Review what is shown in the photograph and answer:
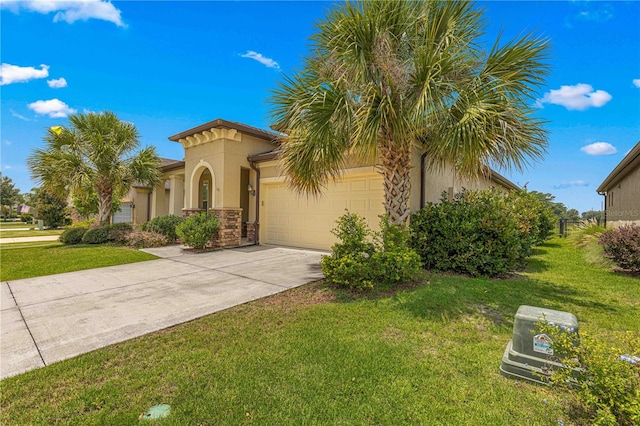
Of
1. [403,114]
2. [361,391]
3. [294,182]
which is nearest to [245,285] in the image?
[294,182]

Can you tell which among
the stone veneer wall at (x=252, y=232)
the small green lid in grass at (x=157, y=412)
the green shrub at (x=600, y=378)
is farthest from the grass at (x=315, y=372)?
the stone veneer wall at (x=252, y=232)

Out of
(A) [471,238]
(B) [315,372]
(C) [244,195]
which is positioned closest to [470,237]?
(A) [471,238]

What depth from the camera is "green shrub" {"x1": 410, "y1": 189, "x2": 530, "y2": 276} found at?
670 cm

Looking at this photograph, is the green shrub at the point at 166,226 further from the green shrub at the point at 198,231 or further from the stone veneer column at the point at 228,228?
the stone veneer column at the point at 228,228

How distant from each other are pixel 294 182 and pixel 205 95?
9.40 m

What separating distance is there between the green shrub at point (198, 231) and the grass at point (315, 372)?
21.6ft

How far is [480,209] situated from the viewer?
275 inches

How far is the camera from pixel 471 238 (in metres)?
6.74

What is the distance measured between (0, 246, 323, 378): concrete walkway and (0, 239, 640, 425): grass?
0.47m

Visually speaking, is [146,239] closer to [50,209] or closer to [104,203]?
[104,203]

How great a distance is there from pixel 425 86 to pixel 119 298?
22.8 ft

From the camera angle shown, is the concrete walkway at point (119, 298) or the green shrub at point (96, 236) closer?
the concrete walkway at point (119, 298)

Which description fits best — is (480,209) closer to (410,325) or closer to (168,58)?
(410,325)

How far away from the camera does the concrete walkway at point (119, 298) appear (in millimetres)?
3633
